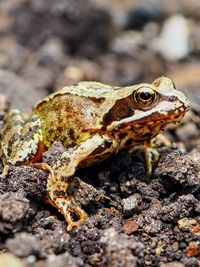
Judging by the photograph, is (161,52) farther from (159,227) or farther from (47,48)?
(159,227)

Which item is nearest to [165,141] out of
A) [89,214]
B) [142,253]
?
[89,214]

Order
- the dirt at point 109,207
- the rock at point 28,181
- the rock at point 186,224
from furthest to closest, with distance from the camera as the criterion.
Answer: the rock at point 28,181, the rock at point 186,224, the dirt at point 109,207

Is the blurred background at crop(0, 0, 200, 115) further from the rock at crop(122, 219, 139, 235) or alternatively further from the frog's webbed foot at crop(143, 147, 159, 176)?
the rock at crop(122, 219, 139, 235)

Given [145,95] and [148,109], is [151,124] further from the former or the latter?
[145,95]

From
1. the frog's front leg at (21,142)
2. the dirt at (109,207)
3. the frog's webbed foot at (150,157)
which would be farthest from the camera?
the frog's front leg at (21,142)

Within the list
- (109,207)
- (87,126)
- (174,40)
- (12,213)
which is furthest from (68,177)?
(174,40)

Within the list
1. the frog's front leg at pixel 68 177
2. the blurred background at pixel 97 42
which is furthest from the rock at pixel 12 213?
the blurred background at pixel 97 42

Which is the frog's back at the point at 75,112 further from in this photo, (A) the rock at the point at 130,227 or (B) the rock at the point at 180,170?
(A) the rock at the point at 130,227

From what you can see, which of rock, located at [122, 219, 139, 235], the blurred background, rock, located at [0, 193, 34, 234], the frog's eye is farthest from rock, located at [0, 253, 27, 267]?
the blurred background
